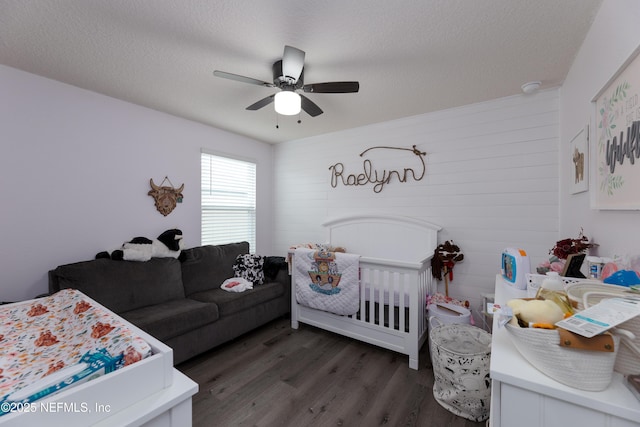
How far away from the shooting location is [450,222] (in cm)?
285

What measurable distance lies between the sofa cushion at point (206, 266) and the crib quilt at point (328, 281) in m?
0.94

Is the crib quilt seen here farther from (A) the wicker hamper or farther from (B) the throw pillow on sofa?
(A) the wicker hamper

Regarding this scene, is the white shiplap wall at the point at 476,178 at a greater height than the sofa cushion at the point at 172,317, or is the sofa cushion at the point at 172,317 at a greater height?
the white shiplap wall at the point at 476,178

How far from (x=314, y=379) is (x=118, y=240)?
235cm

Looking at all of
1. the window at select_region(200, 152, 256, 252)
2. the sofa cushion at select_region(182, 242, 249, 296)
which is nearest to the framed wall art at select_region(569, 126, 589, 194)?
the sofa cushion at select_region(182, 242, 249, 296)

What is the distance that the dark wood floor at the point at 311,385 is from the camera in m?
1.71

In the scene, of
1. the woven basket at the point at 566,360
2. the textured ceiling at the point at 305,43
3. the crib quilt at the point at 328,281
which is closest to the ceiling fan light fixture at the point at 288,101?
the textured ceiling at the point at 305,43

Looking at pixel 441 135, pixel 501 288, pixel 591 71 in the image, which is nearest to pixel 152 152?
pixel 441 135

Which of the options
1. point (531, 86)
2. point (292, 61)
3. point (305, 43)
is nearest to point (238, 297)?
point (292, 61)

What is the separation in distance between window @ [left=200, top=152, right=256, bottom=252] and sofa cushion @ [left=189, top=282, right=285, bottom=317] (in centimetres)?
94

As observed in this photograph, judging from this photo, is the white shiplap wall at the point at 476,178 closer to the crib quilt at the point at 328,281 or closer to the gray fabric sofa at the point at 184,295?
the crib quilt at the point at 328,281

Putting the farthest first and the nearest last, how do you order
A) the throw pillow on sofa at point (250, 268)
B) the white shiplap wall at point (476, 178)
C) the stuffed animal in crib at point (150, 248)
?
the throw pillow on sofa at point (250, 268) → the stuffed animal in crib at point (150, 248) → the white shiplap wall at point (476, 178)

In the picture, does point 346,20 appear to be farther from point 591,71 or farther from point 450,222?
point 450,222

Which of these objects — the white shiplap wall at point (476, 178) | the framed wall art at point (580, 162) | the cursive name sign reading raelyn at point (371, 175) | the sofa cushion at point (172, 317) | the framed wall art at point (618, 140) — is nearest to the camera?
the framed wall art at point (618, 140)
